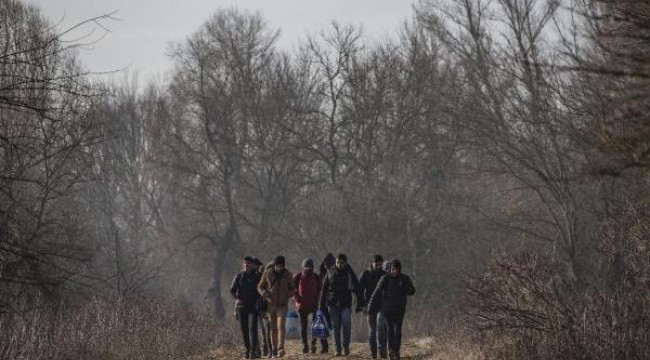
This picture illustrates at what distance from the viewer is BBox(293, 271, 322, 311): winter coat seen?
51.0 ft

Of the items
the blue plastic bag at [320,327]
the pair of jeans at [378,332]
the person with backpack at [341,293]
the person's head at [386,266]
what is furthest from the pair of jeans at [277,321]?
the person's head at [386,266]

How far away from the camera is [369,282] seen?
15.1 metres

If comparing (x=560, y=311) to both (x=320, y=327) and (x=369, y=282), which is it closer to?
(x=369, y=282)

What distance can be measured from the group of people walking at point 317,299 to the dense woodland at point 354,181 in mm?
1511

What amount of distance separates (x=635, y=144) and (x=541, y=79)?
46.6 ft

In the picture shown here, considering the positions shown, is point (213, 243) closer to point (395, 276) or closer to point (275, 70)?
point (275, 70)

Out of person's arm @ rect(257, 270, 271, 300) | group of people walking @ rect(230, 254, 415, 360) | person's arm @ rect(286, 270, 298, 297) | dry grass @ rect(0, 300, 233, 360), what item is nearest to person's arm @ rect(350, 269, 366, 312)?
group of people walking @ rect(230, 254, 415, 360)

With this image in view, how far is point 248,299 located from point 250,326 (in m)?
0.62

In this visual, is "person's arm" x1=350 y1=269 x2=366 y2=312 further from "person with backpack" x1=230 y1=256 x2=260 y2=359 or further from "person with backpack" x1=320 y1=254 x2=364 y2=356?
"person with backpack" x1=230 y1=256 x2=260 y2=359

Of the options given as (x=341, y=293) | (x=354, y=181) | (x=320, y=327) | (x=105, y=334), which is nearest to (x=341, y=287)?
(x=341, y=293)

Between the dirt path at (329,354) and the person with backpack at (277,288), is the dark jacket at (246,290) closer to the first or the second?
the person with backpack at (277,288)

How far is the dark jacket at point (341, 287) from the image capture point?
1502cm

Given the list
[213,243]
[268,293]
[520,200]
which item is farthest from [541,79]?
[213,243]

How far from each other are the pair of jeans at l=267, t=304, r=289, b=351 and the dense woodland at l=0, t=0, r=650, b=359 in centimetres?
208
